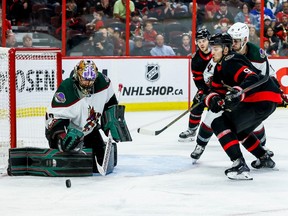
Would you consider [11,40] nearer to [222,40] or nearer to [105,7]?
[105,7]

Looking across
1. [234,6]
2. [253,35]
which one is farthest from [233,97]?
[253,35]

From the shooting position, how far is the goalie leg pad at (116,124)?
5.56 meters

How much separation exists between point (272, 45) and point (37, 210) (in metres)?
7.40

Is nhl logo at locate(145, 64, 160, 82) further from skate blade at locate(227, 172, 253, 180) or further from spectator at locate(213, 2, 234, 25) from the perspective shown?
skate blade at locate(227, 172, 253, 180)

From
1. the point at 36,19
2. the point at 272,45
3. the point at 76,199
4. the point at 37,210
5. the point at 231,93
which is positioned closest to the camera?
the point at 37,210

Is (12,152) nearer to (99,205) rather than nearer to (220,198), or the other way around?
(99,205)

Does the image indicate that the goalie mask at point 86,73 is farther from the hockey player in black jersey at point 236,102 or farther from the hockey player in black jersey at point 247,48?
the hockey player in black jersey at point 247,48

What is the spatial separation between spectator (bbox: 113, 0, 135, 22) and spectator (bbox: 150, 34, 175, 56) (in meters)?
0.49

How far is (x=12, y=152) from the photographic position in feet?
18.1

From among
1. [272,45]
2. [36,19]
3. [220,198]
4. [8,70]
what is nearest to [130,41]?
[36,19]

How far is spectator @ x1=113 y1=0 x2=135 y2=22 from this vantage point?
1044 cm

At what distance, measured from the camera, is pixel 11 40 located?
9.89 meters

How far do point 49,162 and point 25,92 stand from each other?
1.19 meters

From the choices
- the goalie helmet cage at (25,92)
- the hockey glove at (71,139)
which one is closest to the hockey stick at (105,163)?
the hockey glove at (71,139)
